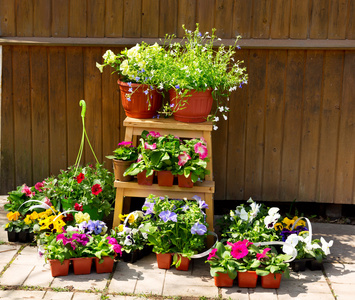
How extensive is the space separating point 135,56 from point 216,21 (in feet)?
2.72

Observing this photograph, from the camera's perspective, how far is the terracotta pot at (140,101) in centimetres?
425

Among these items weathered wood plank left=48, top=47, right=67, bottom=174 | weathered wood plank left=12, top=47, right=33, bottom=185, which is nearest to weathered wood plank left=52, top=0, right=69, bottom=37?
weathered wood plank left=48, top=47, right=67, bottom=174

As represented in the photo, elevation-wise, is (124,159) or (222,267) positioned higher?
(124,159)

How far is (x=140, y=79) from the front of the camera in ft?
13.8

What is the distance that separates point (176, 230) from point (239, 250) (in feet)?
1.51

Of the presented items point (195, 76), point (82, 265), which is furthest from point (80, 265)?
point (195, 76)

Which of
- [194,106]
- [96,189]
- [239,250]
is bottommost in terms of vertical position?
[239,250]

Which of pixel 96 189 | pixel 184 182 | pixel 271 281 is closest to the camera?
pixel 271 281

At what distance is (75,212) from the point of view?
14.2 feet

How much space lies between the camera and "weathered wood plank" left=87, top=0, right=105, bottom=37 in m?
4.63

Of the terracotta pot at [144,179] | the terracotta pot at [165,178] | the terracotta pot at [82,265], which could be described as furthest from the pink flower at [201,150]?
the terracotta pot at [82,265]

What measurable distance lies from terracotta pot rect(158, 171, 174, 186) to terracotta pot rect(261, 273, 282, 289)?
0.96m

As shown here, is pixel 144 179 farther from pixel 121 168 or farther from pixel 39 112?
pixel 39 112

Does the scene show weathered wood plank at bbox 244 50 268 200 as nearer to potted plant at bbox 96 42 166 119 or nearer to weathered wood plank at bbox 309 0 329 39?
weathered wood plank at bbox 309 0 329 39
